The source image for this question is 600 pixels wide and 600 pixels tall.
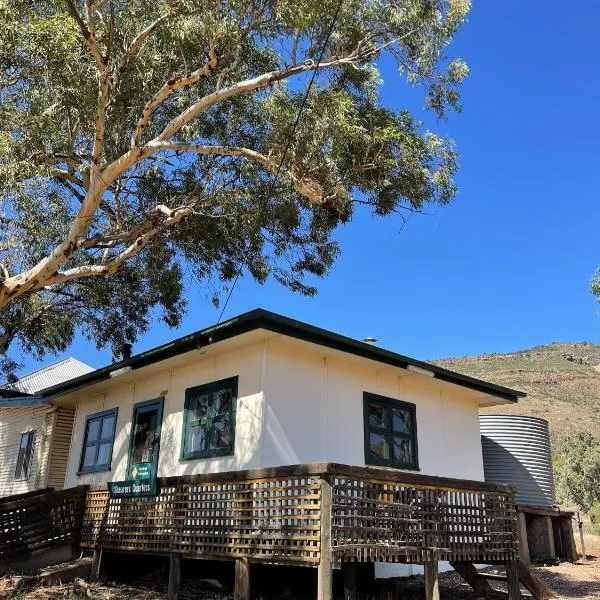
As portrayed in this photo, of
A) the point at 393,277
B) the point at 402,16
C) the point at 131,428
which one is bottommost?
the point at 131,428

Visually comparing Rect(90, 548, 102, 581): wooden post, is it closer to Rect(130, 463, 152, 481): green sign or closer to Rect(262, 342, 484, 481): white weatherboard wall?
Rect(130, 463, 152, 481): green sign

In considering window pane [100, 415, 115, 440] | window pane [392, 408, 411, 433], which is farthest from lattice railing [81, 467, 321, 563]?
window pane [392, 408, 411, 433]

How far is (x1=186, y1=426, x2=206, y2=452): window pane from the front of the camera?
34.8 feet

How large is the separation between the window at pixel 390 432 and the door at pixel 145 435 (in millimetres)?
3842

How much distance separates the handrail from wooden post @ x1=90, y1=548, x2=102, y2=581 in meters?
2.25

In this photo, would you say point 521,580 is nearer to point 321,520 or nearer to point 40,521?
point 321,520

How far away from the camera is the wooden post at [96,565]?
419 inches

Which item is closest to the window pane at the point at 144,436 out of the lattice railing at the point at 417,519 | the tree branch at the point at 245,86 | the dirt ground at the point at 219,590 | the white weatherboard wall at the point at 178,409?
the white weatherboard wall at the point at 178,409

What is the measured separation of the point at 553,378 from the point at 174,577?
6100cm

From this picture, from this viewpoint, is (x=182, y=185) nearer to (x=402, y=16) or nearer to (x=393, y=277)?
(x=402, y=16)

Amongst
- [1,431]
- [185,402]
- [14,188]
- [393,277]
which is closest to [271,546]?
[185,402]

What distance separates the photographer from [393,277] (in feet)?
86.4

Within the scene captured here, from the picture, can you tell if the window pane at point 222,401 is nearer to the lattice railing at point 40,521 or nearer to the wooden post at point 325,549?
the lattice railing at point 40,521

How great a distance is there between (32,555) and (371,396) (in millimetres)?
6527
